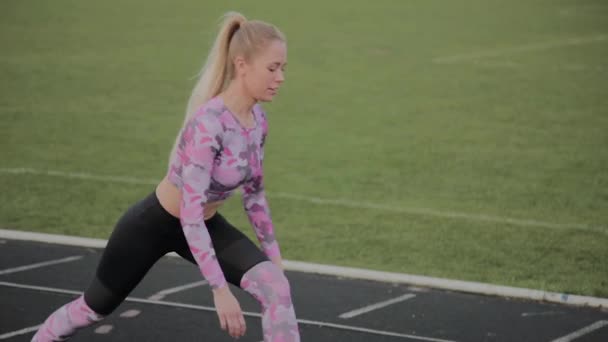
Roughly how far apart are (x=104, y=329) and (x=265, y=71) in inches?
102

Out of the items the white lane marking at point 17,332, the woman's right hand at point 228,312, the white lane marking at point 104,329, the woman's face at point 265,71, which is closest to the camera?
the woman's right hand at point 228,312

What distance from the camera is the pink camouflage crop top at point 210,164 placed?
4527 millimetres

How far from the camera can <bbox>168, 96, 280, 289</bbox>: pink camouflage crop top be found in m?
4.53

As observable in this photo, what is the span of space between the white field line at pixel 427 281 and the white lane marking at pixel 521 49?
1152 cm

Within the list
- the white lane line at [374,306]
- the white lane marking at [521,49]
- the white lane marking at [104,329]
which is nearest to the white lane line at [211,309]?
the white lane line at [374,306]

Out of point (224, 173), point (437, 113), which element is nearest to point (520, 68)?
point (437, 113)

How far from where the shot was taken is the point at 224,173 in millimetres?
4684

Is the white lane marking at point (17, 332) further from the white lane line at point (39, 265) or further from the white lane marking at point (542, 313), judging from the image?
the white lane marking at point (542, 313)

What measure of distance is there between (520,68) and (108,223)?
1102cm

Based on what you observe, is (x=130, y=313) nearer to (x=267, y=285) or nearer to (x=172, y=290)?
(x=172, y=290)

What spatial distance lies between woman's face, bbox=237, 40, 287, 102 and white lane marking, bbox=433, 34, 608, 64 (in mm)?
14467

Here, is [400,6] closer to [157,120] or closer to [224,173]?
[157,120]

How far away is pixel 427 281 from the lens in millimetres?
7621

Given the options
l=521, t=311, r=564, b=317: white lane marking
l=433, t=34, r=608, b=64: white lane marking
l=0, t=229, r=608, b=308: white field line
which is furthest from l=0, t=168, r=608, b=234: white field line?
l=433, t=34, r=608, b=64: white lane marking
